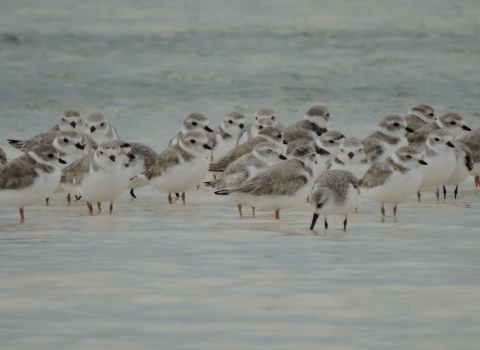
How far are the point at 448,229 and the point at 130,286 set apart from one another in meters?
4.16

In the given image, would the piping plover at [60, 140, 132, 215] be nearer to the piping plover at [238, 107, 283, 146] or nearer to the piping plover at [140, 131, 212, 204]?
the piping plover at [140, 131, 212, 204]

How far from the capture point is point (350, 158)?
1207 cm

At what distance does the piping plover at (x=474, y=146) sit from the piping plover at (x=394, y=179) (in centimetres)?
227

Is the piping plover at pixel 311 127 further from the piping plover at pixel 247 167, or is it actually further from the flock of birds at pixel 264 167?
the piping plover at pixel 247 167

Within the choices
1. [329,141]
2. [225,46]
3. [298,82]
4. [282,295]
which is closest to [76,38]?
[225,46]

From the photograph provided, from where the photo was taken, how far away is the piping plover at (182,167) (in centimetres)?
1242

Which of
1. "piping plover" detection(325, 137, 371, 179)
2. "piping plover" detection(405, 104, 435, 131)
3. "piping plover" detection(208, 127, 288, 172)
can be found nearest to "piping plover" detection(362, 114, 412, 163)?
"piping plover" detection(325, 137, 371, 179)

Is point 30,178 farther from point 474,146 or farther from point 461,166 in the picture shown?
point 474,146

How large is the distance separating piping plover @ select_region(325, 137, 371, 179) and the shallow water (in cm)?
58

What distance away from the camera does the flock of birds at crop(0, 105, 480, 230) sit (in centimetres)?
1101

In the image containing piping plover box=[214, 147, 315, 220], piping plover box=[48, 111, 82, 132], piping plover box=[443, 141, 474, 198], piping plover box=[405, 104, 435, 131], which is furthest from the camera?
piping plover box=[405, 104, 435, 131]

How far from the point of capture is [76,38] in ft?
93.9

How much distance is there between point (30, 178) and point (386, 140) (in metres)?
5.47

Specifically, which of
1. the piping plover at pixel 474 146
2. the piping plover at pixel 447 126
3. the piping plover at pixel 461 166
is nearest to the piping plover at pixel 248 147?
the piping plover at pixel 447 126
